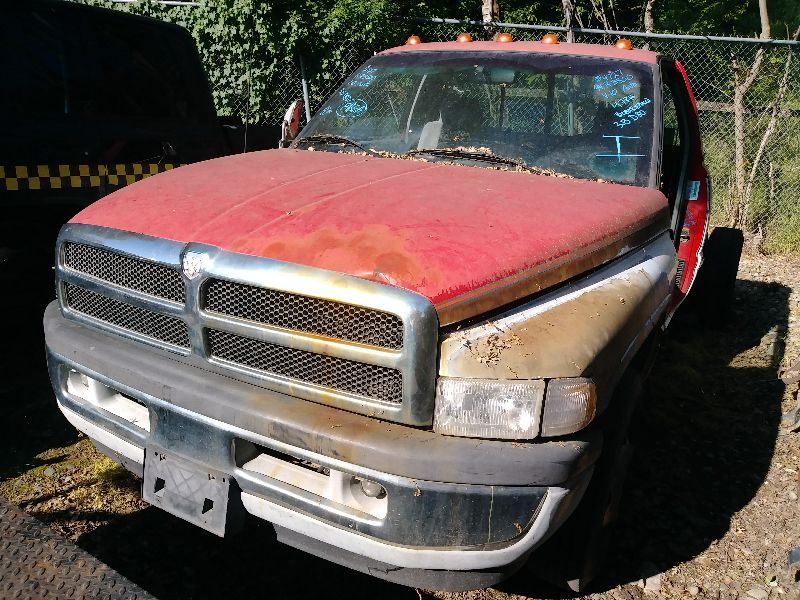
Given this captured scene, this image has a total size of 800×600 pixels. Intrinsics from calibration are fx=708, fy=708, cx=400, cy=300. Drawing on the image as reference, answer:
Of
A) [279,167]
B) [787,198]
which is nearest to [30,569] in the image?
[279,167]

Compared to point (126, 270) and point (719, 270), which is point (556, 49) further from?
point (719, 270)

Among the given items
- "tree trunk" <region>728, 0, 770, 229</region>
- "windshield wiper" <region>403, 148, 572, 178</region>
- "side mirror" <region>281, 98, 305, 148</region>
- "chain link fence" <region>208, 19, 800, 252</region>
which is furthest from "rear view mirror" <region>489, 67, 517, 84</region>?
"tree trunk" <region>728, 0, 770, 229</region>

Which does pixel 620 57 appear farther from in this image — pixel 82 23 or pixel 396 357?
pixel 82 23

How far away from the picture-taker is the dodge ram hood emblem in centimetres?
226

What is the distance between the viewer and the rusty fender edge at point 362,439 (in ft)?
6.61

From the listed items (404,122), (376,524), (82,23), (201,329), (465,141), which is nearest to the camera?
(376,524)

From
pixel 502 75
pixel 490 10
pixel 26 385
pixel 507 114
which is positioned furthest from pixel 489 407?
pixel 490 10

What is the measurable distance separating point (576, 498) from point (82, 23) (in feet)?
13.9

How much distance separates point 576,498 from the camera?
219 centimetres

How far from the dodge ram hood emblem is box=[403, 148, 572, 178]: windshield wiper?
1.46 m

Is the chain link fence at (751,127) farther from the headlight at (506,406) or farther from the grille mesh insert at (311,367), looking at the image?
the grille mesh insert at (311,367)

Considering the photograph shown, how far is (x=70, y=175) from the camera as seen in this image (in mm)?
4344

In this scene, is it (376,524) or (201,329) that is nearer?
(376,524)

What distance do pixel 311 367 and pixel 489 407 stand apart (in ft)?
1.87
